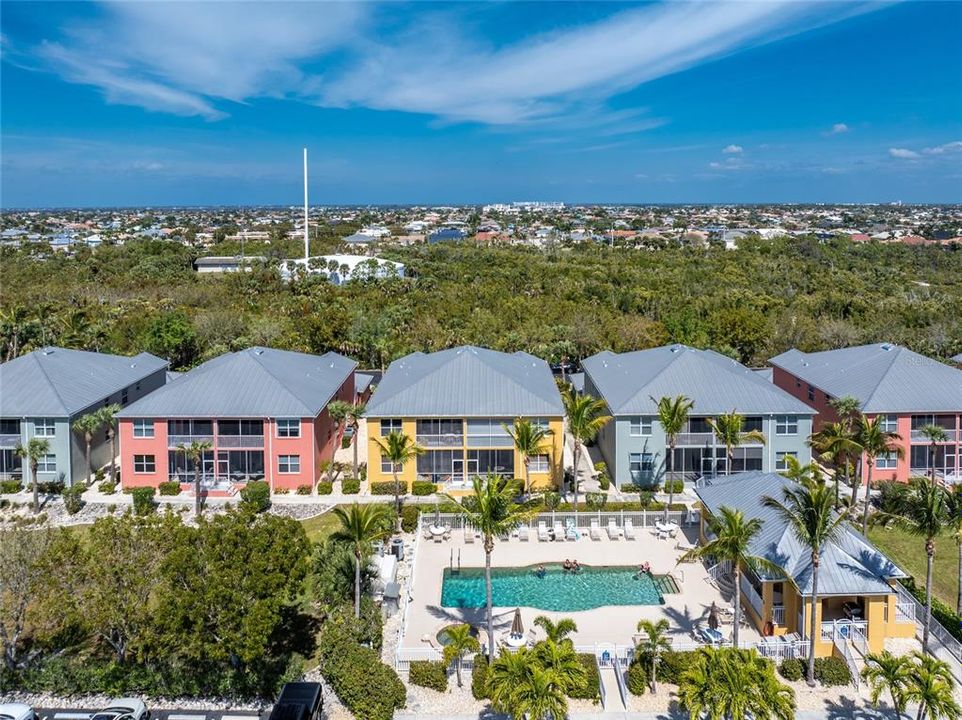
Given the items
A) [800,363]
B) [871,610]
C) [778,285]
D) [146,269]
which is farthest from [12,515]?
[778,285]

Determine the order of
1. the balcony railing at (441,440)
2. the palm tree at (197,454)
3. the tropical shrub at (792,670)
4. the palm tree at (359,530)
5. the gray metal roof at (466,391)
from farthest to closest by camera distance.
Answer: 1. the balcony railing at (441,440)
2. the gray metal roof at (466,391)
3. the palm tree at (197,454)
4. the palm tree at (359,530)
5. the tropical shrub at (792,670)

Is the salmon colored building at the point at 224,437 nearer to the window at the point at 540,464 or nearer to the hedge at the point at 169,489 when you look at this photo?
the hedge at the point at 169,489

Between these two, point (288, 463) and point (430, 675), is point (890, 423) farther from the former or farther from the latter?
point (288, 463)

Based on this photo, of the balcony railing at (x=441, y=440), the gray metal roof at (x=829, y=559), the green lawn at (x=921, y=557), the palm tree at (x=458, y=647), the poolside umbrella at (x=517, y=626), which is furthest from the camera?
the balcony railing at (x=441, y=440)

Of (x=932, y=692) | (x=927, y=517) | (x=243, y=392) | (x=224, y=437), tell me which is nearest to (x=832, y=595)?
(x=927, y=517)

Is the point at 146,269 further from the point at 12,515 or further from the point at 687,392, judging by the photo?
the point at 687,392

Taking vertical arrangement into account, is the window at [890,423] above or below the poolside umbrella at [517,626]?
above

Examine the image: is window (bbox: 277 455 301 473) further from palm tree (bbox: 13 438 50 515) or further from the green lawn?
the green lawn

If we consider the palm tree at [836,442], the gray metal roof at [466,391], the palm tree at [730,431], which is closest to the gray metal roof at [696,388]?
the palm tree at [730,431]
